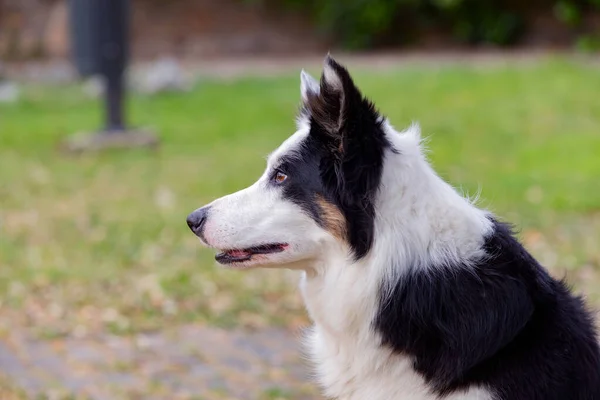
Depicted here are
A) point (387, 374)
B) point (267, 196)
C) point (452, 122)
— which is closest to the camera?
point (387, 374)

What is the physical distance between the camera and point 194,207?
9.19 meters

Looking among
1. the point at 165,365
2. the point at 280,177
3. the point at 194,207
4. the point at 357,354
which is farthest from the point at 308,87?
the point at 194,207

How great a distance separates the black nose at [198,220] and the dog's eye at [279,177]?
29 centimetres

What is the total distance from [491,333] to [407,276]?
12.8 inches

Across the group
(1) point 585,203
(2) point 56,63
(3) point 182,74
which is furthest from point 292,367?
(2) point 56,63

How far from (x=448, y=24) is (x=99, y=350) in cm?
1600

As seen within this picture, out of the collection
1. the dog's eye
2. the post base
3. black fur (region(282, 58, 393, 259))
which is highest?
black fur (region(282, 58, 393, 259))

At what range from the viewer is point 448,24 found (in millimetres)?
20203

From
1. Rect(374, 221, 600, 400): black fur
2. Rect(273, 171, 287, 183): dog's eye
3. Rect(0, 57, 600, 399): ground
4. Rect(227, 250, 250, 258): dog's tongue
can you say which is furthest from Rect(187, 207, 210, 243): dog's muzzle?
Rect(0, 57, 600, 399): ground

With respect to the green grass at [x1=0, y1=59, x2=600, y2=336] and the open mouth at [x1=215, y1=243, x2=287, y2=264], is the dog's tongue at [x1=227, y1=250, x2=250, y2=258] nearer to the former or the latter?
the open mouth at [x1=215, y1=243, x2=287, y2=264]

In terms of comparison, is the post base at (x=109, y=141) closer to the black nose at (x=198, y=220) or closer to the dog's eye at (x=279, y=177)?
the black nose at (x=198, y=220)

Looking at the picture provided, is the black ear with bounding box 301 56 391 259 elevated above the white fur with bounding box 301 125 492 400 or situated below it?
above

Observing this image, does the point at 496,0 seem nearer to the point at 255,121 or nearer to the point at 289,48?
the point at 289,48

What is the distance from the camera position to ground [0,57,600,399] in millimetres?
5617
